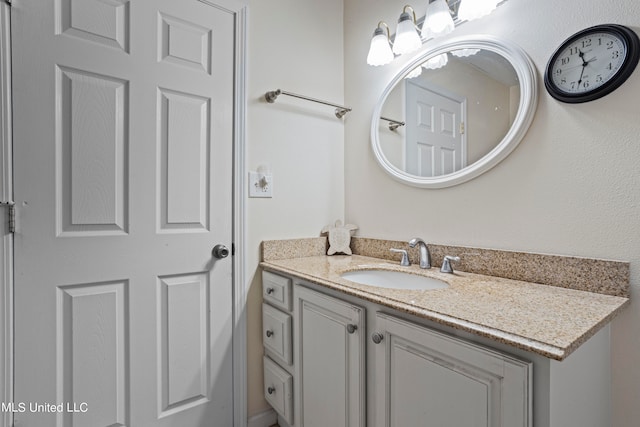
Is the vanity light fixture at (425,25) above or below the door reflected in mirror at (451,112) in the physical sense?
above

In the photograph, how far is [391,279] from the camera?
4.54 ft

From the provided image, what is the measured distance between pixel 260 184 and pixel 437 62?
0.98 metres

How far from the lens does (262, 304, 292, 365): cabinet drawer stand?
132cm

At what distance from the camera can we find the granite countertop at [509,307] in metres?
0.62

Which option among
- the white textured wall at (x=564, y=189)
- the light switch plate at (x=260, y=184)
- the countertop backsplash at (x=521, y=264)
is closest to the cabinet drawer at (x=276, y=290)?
the countertop backsplash at (x=521, y=264)

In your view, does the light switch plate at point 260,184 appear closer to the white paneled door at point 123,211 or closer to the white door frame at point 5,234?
the white paneled door at point 123,211

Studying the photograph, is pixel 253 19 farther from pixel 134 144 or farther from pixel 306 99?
pixel 134 144

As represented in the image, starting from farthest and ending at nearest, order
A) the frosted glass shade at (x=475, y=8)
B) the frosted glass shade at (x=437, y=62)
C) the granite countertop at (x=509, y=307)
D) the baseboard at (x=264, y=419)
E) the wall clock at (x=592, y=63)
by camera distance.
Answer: the baseboard at (x=264, y=419)
the frosted glass shade at (x=437, y=62)
the frosted glass shade at (x=475, y=8)
the wall clock at (x=592, y=63)
the granite countertop at (x=509, y=307)

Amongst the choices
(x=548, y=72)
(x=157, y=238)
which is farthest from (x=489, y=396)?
(x=157, y=238)

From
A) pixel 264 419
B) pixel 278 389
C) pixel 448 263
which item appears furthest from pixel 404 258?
pixel 264 419

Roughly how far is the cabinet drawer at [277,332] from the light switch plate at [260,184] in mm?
536

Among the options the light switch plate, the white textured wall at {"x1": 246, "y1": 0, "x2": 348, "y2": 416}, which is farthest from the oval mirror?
the light switch plate

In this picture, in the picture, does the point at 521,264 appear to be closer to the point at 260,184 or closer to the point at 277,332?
the point at 277,332

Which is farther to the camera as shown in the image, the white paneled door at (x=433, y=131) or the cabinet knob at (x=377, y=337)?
the white paneled door at (x=433, y=131)
